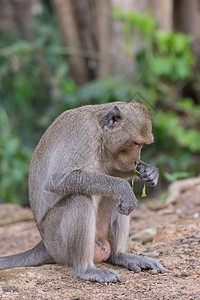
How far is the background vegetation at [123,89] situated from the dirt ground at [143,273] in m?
2.97

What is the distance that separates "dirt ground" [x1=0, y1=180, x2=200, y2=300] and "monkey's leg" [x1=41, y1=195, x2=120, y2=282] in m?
0.09

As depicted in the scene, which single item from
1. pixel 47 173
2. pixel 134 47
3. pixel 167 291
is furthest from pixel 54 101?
pixel 167 291

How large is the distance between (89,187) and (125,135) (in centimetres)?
58

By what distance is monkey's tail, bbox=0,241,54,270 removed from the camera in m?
4.81

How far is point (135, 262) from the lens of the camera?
A: 4.81 m

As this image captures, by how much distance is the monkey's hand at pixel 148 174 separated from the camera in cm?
480

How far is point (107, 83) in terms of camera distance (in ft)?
36.8

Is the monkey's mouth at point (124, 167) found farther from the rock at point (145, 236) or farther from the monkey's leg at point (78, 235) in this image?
the rock at point (145, 236)

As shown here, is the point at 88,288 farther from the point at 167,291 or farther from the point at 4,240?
the point at 4,240

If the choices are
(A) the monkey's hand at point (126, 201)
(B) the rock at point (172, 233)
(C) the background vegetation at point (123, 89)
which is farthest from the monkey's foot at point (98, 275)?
(C) the background vegetation at point (123, 89)

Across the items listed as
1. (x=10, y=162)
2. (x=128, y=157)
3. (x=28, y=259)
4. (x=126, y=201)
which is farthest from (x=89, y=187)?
(x=10, y=162)

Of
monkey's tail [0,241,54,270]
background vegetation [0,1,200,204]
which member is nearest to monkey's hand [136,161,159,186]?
monkey's tail [0,241,54,270]

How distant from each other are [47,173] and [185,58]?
26.7 feet

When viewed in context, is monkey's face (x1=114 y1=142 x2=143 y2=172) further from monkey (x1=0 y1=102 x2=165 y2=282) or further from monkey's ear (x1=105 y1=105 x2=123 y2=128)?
monkey's ear (x1=105 y1=105 x2=123 y2=128)
